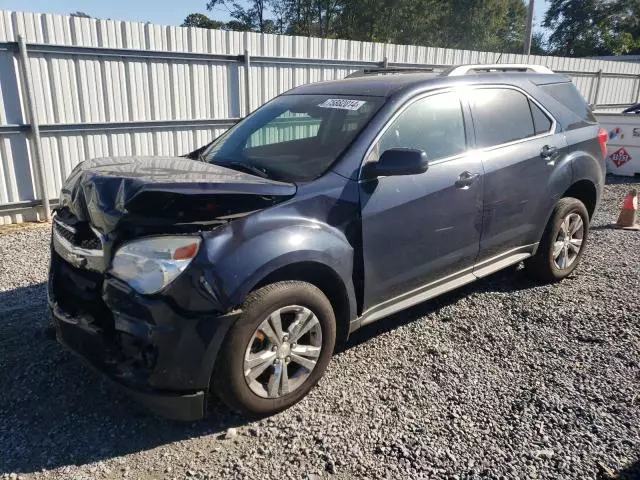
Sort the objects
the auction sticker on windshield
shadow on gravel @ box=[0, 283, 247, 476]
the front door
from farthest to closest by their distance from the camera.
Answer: the auction sticker on windshield
the front door
shadow on gravel @ box=[0, 283, 247, 476]

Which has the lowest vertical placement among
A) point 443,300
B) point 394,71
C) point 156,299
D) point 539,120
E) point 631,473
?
point 443,300

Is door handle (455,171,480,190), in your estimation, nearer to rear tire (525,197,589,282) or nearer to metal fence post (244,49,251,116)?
rear tire (525,197,589,282)

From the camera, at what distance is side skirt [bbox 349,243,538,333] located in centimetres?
341

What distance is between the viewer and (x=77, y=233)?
292 centimetres

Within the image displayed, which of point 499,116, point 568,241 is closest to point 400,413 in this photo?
point 499,116

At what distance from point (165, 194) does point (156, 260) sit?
334 mm

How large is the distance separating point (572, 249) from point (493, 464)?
10.2 feet

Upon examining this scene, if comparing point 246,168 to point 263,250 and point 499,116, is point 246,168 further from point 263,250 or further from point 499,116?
point 499,116

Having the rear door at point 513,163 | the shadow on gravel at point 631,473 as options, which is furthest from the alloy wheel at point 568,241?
the shadow on gravel at point 631,473

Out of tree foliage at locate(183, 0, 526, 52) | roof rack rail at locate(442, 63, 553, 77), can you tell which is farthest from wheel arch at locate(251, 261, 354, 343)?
tree foliage at locate(183, 0, 526, 52)

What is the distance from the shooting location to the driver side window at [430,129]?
136 inches

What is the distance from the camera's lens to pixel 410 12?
3666 cm

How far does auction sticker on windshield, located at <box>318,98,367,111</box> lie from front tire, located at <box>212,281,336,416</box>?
1.40 m

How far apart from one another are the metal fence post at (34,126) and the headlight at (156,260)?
5.22 meters
